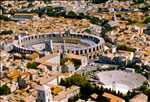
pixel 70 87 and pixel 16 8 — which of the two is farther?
pixel 16 8

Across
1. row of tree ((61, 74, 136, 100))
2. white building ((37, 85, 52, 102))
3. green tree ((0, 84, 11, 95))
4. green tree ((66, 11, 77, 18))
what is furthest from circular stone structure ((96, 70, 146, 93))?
green tree ((66, 11, 77, 18))

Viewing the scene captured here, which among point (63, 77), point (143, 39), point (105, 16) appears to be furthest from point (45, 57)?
point (105, 16)

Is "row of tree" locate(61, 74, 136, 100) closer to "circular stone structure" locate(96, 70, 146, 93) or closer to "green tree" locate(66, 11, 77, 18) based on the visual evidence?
"circular stone structure" locate(96, 70, 146, 93)

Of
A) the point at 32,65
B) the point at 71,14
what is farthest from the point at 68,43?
the point at 71,14

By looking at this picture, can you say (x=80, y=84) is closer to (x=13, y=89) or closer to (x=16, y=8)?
(x=13, y=89)

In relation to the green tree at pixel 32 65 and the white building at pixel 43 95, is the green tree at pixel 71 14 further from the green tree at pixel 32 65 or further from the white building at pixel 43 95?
the white building at pixel 43 95

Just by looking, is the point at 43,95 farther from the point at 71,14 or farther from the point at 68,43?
the point at 71,14
